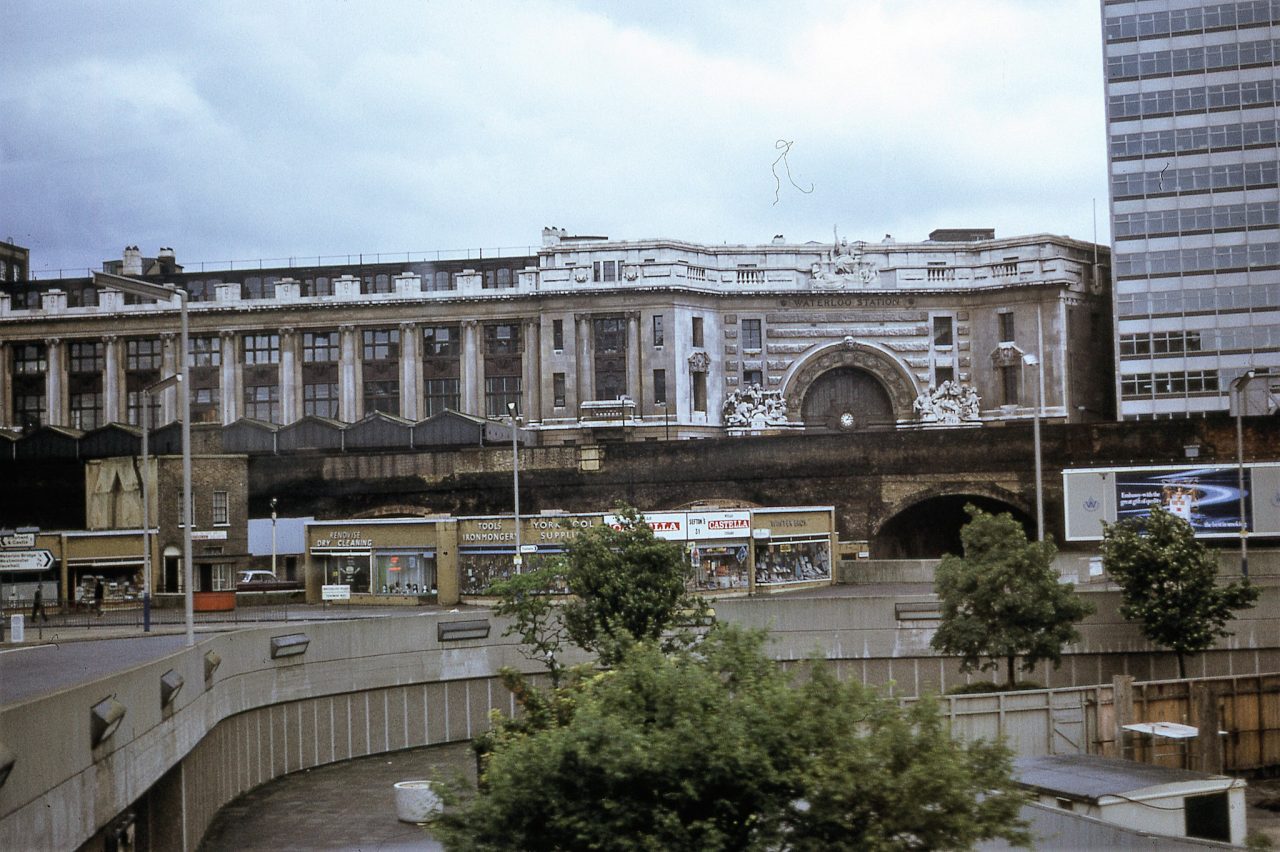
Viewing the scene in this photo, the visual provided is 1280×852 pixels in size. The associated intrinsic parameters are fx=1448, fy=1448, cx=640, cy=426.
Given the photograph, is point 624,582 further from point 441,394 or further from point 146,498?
point 441,394

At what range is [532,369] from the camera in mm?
91062

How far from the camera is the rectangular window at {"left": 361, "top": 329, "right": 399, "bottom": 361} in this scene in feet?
308

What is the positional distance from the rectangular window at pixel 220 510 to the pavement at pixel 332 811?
3072 cm

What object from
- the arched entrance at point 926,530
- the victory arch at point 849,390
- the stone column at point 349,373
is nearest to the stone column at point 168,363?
the stone column at point 349,373

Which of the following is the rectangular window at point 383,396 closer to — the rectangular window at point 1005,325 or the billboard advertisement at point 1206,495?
the rectangular window at point 1005,325

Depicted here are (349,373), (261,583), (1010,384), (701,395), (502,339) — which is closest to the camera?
(261,583)

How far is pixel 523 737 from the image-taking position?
1756 centimetres

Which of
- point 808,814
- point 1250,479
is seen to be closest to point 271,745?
point 808,814

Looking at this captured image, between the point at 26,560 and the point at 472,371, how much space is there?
5211cm

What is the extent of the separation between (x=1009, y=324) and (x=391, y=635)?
60363mm

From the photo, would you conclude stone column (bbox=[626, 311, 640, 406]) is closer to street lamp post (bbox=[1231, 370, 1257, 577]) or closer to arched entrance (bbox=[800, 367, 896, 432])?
arched entrance (bbox=[800, 367, 896, 432])

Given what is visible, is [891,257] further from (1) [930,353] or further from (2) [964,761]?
(2) [964,761]

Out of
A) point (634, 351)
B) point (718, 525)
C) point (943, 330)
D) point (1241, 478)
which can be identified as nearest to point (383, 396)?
point (634, 351)

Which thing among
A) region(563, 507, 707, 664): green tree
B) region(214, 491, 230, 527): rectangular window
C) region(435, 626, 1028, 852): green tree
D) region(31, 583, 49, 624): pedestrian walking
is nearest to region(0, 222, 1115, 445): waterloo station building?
region(214, 491, 230, 527): rectangular window
